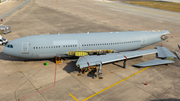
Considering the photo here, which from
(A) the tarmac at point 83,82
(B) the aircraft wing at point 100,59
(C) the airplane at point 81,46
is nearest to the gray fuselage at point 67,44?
(C) the airplane at point 81,46

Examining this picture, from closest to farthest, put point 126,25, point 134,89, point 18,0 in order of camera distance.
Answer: point 134,89 → point 126,25 → point 18,0

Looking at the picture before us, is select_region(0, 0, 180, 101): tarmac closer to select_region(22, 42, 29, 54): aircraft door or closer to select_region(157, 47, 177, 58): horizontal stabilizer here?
select_region(157, 47, 177, 58): horizontal stabilizer

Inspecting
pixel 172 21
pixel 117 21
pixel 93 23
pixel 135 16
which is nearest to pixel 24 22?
pixel 93 23

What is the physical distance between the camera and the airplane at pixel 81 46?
28.6 m

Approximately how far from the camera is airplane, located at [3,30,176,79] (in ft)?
93.8

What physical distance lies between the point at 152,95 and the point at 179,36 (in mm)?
33936

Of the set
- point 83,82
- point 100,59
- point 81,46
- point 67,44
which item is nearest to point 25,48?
point 67,44

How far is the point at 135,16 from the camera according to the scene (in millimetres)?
70500

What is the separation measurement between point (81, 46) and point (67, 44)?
9.34 feet

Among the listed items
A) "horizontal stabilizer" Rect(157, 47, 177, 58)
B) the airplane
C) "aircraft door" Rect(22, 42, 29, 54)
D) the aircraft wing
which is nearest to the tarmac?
"horizontal stabilizer" Rect(157, 47, 177, 58)

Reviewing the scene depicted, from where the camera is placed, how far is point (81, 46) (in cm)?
2975

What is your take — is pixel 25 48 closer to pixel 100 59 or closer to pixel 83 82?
pixel 83 82

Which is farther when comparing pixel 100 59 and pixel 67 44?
pixel 67 44

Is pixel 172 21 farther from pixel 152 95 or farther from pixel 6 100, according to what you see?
pixel 6 100
